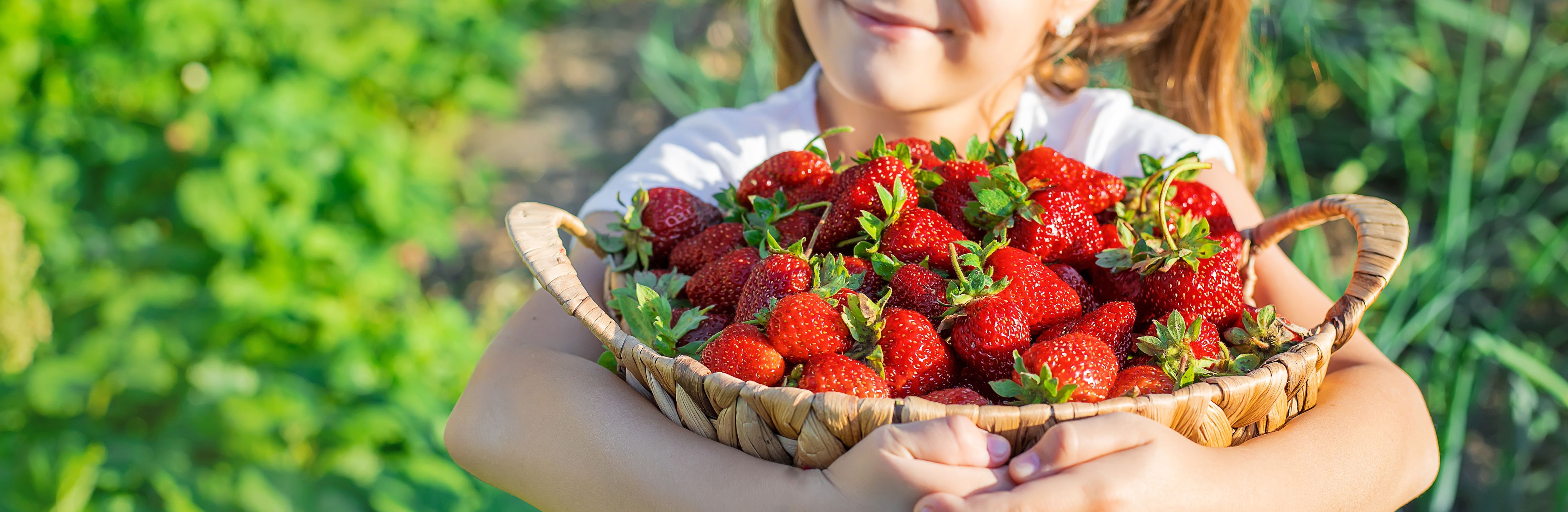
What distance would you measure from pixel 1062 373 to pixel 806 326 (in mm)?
206

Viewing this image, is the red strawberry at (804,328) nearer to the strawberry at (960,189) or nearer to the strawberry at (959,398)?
the strawberry at (959,398)

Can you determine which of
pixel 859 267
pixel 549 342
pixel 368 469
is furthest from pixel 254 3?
pixel 859 267

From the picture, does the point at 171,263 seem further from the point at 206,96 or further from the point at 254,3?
the point at 254,3

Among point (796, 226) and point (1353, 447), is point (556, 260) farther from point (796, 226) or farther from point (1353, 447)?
point (1353, 447)

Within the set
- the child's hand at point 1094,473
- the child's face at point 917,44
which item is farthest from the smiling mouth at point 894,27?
the child's hand at point 1094,473

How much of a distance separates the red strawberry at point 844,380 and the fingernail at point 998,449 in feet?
0.35

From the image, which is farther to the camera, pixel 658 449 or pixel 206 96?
pixel 206 96

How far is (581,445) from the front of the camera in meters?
0.94

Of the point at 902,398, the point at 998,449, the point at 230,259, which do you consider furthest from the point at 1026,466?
the point at 230,259

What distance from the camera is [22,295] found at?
1.79 m

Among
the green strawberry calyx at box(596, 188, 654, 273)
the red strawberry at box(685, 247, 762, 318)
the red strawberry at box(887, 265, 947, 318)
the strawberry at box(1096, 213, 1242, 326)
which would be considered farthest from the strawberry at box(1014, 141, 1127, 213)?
the green strawberry calyx at box(596, 188, 654, 273)

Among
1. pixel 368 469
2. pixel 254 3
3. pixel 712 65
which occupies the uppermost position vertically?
pixel 254 3

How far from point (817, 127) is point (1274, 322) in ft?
2.89

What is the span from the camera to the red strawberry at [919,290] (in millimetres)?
909
